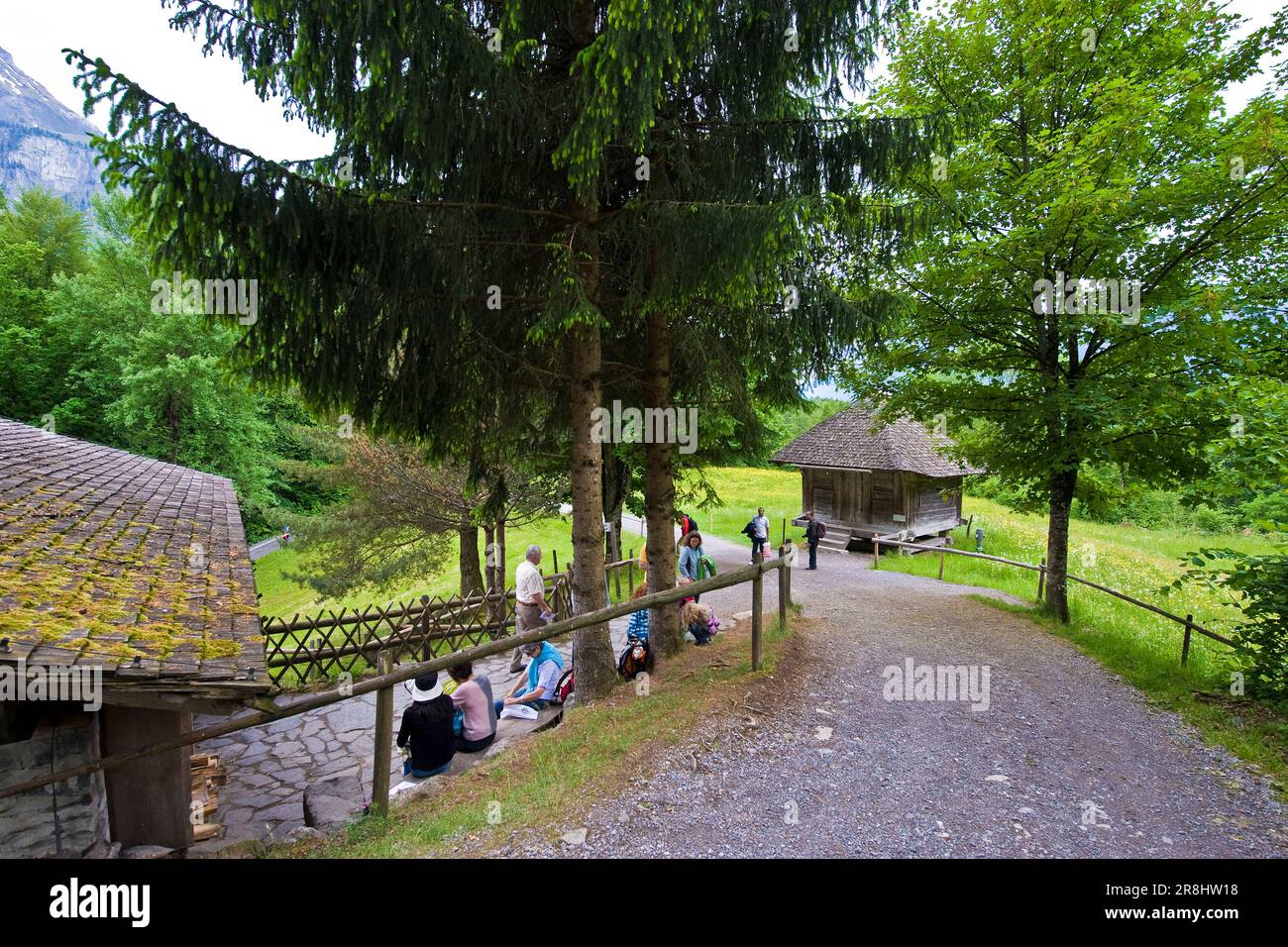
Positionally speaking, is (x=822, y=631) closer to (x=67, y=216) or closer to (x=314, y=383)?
(x=314, y=383)

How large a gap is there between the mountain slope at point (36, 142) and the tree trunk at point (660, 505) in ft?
519

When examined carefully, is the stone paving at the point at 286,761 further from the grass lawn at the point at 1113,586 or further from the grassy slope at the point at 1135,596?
the grassy slope at the point at 1135,596

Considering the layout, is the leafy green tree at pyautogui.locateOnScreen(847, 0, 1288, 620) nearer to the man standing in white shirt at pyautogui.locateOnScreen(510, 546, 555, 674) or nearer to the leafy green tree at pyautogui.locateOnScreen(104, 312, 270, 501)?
the man standing in white shirt at pyautogui.locateOnScreen(510, 546, 555, 674)

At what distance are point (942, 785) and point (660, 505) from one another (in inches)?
167

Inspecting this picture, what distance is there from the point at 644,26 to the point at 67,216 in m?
44.6

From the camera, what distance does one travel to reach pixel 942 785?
15.2ft

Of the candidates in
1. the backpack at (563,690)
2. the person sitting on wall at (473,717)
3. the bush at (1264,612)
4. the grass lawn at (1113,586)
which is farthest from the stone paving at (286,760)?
the bush at (1264,612)

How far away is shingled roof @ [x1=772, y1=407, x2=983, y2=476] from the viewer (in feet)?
63.8

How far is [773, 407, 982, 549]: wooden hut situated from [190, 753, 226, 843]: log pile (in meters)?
18.2

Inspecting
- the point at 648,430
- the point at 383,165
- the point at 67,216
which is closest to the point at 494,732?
the point at 648,430

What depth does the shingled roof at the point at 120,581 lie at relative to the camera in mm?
2971

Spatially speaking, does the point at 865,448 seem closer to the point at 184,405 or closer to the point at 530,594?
the point at 530,594

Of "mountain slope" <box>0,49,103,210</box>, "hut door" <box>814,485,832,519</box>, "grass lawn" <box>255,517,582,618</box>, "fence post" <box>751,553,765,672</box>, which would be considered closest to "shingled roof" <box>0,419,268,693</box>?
"fence post" <box>751,553,765,672</box>

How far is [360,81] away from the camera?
499 centimetres
